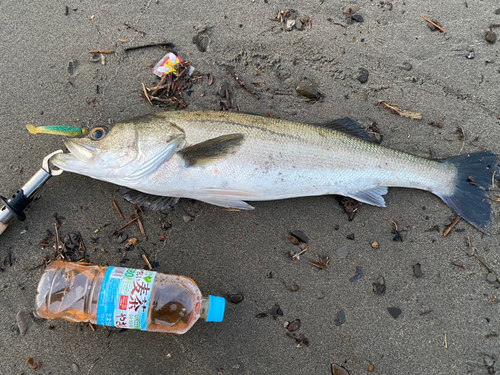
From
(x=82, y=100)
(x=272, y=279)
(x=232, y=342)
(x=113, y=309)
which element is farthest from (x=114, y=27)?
(x=232, y=342)

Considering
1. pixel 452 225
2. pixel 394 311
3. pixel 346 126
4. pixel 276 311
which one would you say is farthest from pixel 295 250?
pixel 452 225

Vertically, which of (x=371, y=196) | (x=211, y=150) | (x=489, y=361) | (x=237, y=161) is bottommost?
(x=489, y=361)

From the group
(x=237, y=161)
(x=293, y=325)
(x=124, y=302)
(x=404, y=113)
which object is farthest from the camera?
(x=404, y=113)

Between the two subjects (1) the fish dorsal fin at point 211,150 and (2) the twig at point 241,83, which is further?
(2) the twig at point 241,83

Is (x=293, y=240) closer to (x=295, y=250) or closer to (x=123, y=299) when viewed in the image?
(x=295, y=250)

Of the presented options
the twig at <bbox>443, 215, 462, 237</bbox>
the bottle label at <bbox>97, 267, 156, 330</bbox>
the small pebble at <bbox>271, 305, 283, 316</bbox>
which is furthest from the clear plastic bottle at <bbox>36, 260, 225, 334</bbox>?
the twig at <bbox>443, 215, 462, 237</bbox>

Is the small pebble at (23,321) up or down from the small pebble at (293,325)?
up

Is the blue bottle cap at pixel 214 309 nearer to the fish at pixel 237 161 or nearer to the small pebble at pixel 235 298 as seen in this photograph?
the small pebble at pixel 235 298

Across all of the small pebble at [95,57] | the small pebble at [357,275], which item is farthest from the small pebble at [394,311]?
the small pebble at [95,57]
